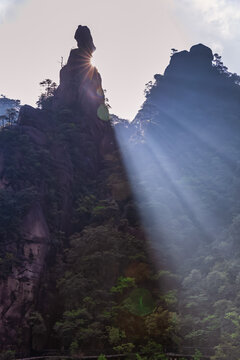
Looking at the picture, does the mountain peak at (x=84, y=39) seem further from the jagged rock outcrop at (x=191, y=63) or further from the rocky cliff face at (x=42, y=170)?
the jagged rock outcrop at (x=191, y=63)

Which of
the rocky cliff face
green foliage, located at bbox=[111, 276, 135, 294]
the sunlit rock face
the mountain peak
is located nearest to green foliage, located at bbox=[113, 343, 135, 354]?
green foliage, located at bbox=[111, 276, 135, 294]

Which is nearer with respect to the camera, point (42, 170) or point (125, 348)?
point (125, 348)

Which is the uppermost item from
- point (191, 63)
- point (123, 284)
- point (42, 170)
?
point (191, 63)

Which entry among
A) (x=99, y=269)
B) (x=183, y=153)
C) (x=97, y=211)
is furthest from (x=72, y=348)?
(x=183, y=153)

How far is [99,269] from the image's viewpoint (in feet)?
94.9

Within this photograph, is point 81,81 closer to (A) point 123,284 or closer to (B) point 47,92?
(B) point 47,92

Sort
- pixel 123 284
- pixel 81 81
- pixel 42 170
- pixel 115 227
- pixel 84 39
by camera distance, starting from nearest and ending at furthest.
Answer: pixel 123 284, pixel 115 227, pixel 42 170, pixel 81 81, pixel 84 39

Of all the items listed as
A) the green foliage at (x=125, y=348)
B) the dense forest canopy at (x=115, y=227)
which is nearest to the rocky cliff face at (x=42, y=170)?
the dense forest canopy at (x=115, y=227)

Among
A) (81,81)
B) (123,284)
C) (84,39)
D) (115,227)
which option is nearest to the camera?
(123,284)

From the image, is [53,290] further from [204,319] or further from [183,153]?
[183,153]

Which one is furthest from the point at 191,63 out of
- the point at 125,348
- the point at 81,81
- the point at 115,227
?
the point at 125,348

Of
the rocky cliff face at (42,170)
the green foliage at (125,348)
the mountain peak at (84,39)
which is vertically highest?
the mountain peak at (84,39)

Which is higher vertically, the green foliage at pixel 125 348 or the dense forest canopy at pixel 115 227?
the dense forest canopy at pixel 115 227

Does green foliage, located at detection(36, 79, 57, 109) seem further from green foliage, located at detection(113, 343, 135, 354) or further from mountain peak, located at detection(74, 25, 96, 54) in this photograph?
green foliage, located at detection(113, 343, 135, 354)
